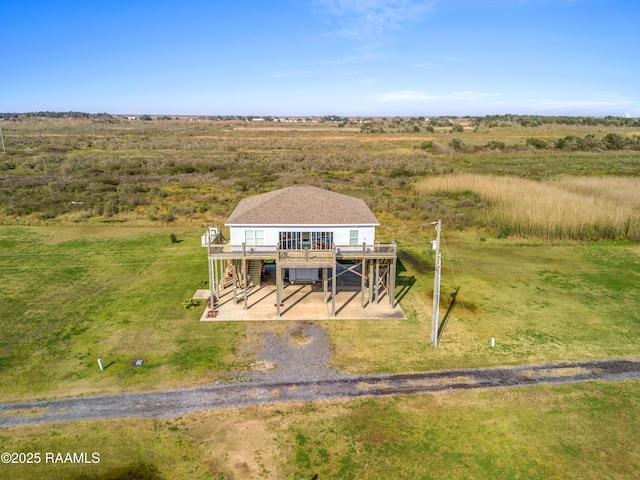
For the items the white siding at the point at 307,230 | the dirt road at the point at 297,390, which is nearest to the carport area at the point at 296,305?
the white siding at the point at 307,230

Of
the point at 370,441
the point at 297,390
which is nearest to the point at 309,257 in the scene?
the point at 297,390

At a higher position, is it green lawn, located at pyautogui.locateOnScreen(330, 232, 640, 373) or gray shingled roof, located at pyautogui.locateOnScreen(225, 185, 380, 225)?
gray shingled roof, located at pyautogui.locateOnScreen(225, 185, 380, 225)

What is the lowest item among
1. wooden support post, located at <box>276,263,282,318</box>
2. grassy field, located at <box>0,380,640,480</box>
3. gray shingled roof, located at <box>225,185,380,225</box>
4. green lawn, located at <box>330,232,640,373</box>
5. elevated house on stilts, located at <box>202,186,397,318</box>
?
grassy field, located at <box>0,380,640,480</box>

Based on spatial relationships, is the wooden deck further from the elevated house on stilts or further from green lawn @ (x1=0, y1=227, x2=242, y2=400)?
green lawn @ (x1=0, y1=227, x2=242, y2=400)

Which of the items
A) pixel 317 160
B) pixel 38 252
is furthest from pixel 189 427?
pixel 317 160

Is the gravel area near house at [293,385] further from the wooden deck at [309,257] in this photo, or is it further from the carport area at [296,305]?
the wooden deck at [309,257]

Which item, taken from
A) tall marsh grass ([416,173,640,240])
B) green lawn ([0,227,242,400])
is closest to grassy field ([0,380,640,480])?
green lawn ([0,227,242,400])
